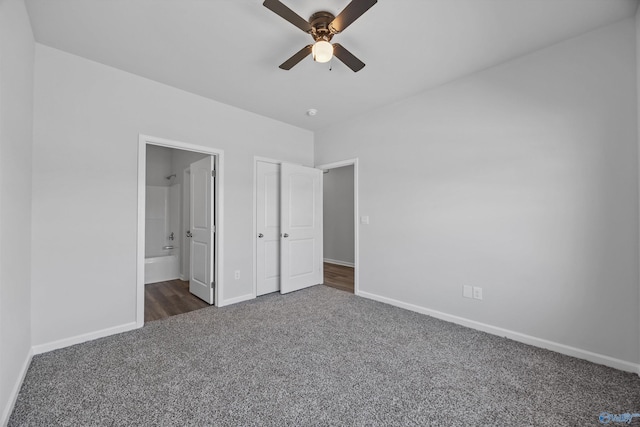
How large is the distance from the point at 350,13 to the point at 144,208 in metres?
2.59

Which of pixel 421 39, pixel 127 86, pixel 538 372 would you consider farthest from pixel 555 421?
pixel 127 86

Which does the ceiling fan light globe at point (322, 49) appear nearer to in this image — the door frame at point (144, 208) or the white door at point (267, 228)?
the door frame at point (144, 208)

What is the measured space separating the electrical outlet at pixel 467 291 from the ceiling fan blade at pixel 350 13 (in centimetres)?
265

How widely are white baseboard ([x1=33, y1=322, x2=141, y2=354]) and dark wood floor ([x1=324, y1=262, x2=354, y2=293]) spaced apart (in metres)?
2.72

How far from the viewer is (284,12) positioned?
163 centimetres

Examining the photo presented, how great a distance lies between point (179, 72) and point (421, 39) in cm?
231

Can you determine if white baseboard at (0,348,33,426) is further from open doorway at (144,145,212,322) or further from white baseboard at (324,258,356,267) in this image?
white baseboard at (324,258,356,267)

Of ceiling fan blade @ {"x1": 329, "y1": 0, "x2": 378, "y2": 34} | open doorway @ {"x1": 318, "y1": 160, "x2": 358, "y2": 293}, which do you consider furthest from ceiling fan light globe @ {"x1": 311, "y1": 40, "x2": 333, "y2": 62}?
open doorway @ {"x1": 318, "y1": 160, "x2": 358, "y2": 293}

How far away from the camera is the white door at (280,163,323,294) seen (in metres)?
3.90

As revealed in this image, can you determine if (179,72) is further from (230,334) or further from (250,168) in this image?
(230,334)

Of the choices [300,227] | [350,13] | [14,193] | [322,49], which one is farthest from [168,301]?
[350,13]

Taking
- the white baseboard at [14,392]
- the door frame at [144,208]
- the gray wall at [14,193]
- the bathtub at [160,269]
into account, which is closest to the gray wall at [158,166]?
the bathtub at [160,269]

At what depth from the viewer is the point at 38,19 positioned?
1976 mm

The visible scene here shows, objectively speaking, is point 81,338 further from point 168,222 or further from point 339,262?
point 339,262
